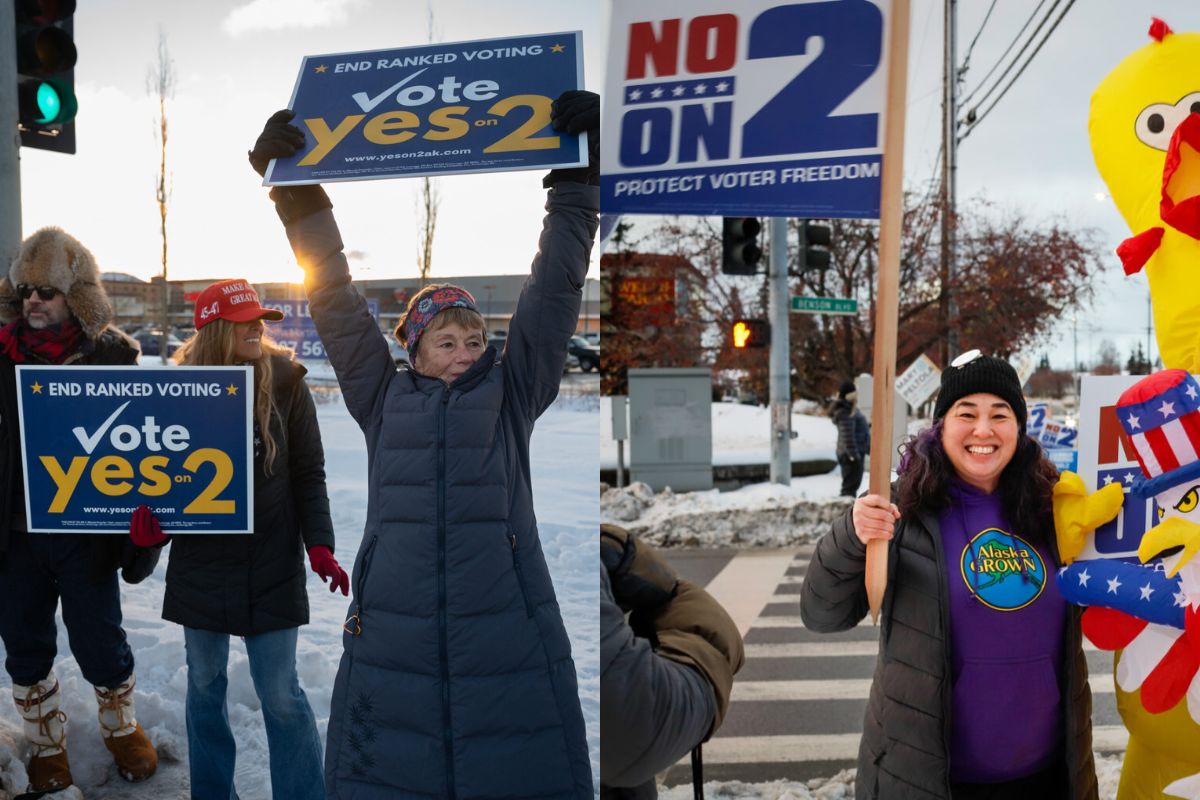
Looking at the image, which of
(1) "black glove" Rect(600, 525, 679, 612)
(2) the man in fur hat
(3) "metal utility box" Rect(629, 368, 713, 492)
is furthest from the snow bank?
(1) "black glove" Rect(600, 525, 679, 612)

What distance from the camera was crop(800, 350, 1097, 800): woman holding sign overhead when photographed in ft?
7.64

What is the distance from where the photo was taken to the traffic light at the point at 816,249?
1132cm

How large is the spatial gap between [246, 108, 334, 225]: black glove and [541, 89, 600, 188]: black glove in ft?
1.88

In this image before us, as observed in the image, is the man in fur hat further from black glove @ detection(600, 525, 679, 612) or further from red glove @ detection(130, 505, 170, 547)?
black glove @ detection(600, 525, 679, 612)

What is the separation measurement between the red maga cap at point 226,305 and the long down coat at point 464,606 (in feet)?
3.14

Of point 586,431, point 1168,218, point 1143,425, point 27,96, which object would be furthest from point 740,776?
point 27,96

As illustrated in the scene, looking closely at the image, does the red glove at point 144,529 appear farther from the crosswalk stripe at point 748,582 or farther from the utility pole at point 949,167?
the utility pole at point 949,167

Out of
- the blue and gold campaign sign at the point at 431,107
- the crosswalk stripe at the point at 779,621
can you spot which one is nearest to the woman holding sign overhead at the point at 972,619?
the blue and gold campaign sign at the point at 431,107

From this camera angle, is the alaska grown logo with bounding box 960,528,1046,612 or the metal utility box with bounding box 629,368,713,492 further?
the metal utility box with bounding box 629,368,713,492

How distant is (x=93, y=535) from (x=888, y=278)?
107 inches

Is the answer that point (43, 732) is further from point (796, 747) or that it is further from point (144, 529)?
point (796, 747)

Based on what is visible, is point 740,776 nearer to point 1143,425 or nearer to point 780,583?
point 1143,425

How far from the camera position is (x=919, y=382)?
11.9 m

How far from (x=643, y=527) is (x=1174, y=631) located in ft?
29.6
